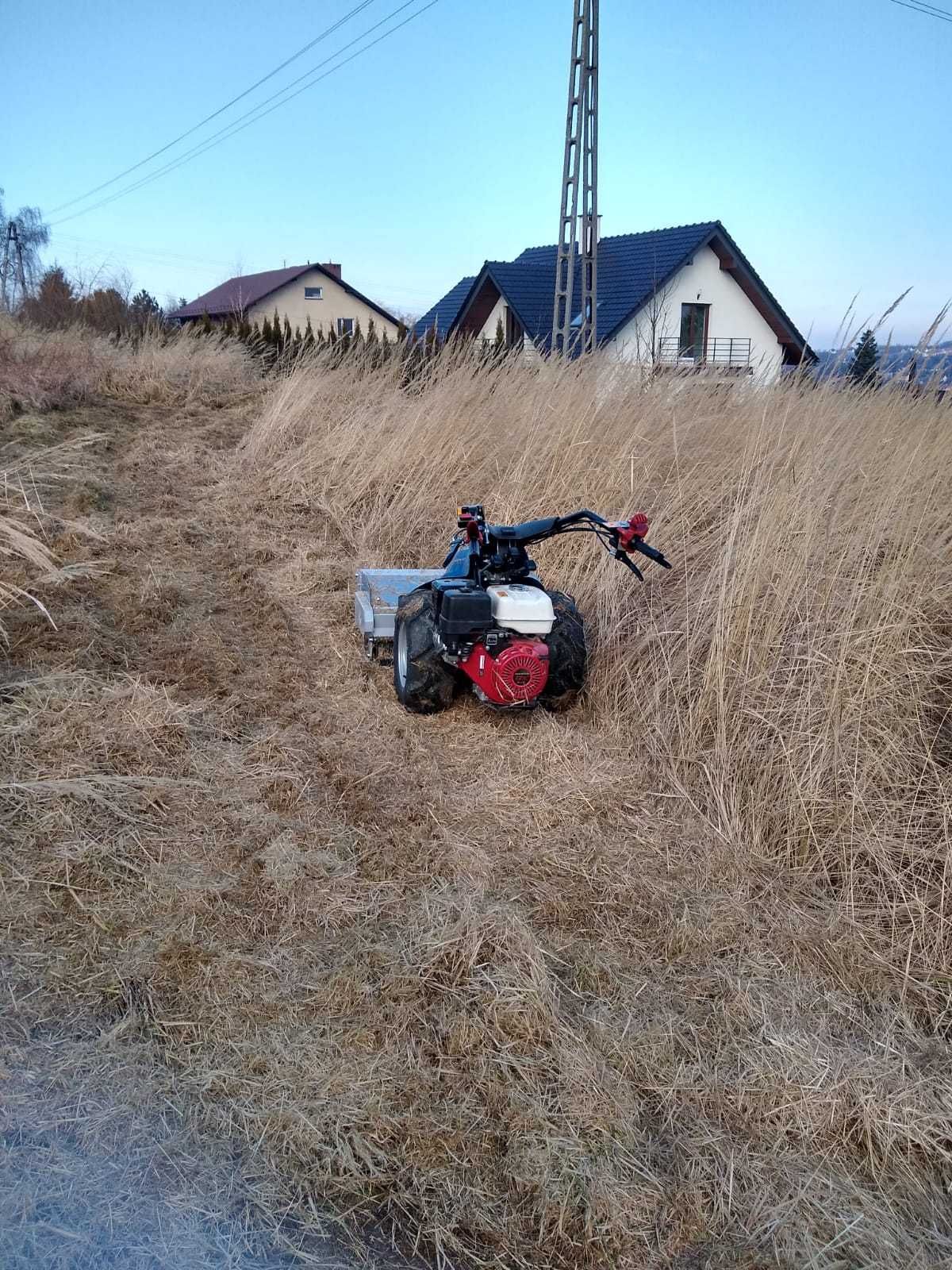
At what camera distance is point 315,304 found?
3525 centimetres

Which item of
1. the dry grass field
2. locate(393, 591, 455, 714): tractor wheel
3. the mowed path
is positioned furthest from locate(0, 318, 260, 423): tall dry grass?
locate(393, 591, 455, 714): tractor wheel

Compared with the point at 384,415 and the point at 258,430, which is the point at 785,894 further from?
the point at 258,430

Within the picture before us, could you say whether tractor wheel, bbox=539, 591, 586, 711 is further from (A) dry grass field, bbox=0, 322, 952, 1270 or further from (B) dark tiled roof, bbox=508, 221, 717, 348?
(B) dark tiled roof, bbox=508, 221, 717, 348

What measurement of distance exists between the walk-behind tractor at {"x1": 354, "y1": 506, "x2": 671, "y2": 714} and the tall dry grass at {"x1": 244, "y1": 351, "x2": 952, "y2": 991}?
33cm

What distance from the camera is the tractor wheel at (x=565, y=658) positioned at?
385 centimetres

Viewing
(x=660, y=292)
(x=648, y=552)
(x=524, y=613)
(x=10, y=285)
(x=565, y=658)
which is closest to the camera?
(x=648, y=552)

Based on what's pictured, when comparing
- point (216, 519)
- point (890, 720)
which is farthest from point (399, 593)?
point (216, 519)

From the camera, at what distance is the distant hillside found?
362 centimetres

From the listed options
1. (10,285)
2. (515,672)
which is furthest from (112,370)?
(515,672)

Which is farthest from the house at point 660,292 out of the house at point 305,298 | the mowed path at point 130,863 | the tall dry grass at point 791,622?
the house at point 305,298

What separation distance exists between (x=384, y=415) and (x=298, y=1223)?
6671 millimetres

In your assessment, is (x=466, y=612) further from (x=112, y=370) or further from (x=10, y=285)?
(x=10, y=285)

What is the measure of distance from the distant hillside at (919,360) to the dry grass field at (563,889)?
260 millimetres

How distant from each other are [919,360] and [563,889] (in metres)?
2.49
